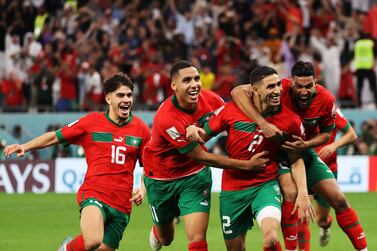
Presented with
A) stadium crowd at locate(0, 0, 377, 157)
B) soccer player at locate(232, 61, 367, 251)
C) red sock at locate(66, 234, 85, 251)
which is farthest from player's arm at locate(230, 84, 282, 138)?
stadium crowd at locate(0, 0, 377, 157)

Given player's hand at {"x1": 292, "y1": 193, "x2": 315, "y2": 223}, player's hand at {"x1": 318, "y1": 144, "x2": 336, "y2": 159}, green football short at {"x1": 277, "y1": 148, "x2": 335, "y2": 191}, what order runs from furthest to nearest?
1. player's hand at {"x1": 318, "y1": 144, "x2": 336, "y2": 159}
2. green football short at {"x1": 277, "y1": 148, "x2": 335, "y2": 191}
3. player's hand at {"x1": 292, "y1": 193, "x2": 315, "y2": 223}

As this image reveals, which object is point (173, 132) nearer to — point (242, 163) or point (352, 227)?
point (242, 163)

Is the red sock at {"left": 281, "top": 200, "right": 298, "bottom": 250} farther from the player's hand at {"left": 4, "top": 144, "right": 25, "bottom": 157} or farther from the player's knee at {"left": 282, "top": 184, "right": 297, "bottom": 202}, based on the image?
the player's hand at {"left": 4, "top": 144, "right": 25, "bottom": 157}

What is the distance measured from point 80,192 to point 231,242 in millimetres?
1604

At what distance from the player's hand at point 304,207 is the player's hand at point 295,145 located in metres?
0.48

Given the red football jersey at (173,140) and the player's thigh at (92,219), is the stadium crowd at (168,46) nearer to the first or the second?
the red football jersey at (173,140)

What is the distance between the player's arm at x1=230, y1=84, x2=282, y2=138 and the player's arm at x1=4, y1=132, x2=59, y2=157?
1879 millimetres

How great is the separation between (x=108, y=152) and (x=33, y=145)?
764mm

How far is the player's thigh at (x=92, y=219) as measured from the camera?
10.1m

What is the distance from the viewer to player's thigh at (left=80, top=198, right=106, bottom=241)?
10.1 meters

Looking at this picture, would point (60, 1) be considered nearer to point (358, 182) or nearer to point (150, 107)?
point (150, 107)

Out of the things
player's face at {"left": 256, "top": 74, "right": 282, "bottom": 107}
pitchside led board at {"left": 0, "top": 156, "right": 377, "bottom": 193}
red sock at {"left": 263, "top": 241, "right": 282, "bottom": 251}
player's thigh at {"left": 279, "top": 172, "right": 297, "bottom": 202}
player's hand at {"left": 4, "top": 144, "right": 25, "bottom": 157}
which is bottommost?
pitchside led board at {"left": 0, "top": 156, "right": 377, "bottom": 193}

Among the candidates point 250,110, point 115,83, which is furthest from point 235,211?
point 115,83

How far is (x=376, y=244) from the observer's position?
→ 13.7 metres
